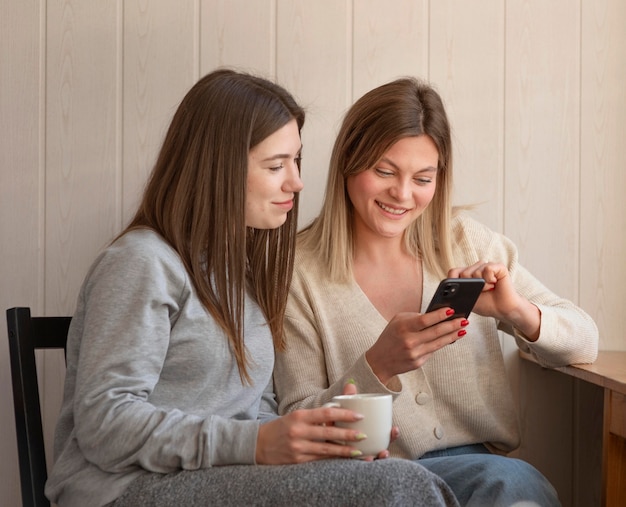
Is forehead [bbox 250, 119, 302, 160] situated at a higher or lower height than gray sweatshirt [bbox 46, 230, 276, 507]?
higher

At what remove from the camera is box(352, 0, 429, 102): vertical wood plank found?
5.98ft

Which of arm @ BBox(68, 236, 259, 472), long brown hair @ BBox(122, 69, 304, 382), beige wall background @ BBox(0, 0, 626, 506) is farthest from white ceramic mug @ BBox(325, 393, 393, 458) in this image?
Answer: beige wall background @ BBox(0, 0, 626, 506)

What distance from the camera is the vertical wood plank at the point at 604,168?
1.87m

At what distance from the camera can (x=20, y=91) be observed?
70.4 inches

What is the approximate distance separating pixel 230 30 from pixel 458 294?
811 millimetres

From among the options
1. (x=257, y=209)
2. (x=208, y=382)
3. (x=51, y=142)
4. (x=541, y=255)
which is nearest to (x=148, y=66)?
(x=51, y=142)

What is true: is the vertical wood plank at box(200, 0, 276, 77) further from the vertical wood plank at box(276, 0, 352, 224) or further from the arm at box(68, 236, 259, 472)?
the arm at box(68, 236, 259, 472)

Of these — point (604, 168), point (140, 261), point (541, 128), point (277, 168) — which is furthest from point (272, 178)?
point (604, 168)

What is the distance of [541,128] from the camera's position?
1863 millimetres

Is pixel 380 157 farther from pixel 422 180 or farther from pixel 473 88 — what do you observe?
pixel 473 88

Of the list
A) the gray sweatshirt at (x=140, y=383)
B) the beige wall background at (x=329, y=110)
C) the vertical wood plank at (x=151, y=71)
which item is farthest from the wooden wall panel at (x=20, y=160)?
the gray sweatshirt at (x=140, y=383)

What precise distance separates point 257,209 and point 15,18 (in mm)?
780

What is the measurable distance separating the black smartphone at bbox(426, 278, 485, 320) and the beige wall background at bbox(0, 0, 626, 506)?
1.78 feet

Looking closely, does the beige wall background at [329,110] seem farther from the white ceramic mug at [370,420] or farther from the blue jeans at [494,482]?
the white ceramic mug at [370,420]
